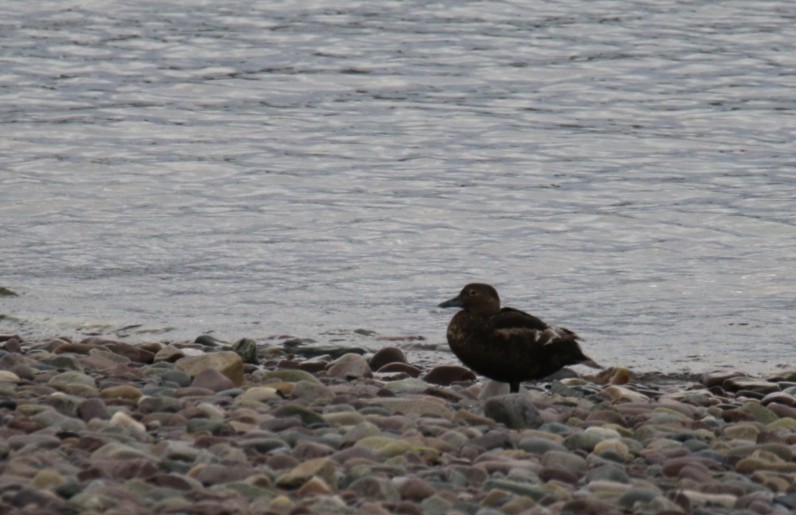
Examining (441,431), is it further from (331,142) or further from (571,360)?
(331,142)

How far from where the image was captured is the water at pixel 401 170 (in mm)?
11281

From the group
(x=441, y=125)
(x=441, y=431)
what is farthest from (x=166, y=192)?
(x=441, y=431)

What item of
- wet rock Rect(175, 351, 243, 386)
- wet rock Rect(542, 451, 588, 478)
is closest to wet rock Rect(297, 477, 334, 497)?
wet rock Rect(542, 451, 588, 478)

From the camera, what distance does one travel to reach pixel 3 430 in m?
6.34

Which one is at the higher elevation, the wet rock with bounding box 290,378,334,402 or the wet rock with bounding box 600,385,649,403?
the wet rock with bounding box 290,378,334,402

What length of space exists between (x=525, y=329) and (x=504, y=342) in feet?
0.62

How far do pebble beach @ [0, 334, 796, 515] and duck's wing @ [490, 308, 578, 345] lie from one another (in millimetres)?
319

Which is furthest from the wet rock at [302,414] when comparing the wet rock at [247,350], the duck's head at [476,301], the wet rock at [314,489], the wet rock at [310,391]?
the wet rock at [247,350]

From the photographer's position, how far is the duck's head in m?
8.56

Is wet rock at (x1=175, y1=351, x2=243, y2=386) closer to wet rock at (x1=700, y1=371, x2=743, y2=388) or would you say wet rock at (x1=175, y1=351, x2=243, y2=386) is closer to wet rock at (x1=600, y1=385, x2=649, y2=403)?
wet rock at (x1=600, y1=385, x2=649, y2=403)

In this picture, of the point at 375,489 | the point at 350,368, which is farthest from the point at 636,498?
the point at 350,368

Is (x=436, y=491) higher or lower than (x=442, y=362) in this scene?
higher

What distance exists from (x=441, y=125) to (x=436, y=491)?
41.0 ft

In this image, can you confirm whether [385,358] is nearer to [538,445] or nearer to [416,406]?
Answer: [416,406]
